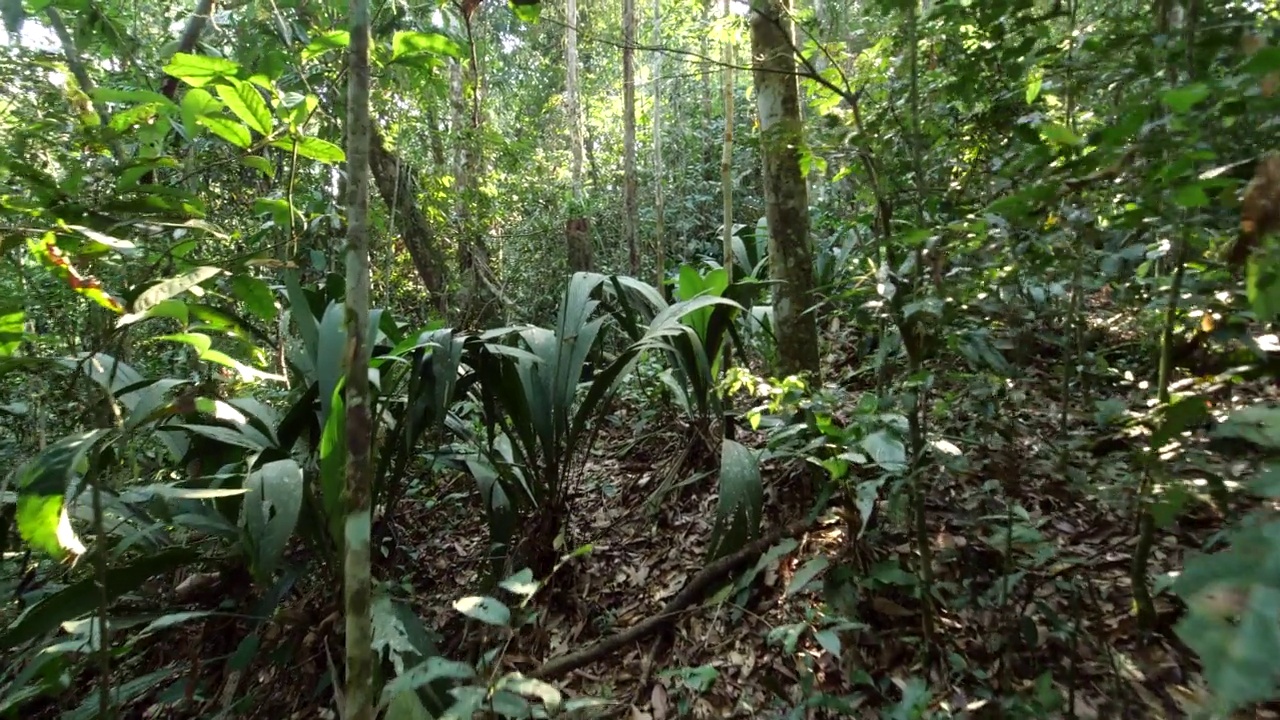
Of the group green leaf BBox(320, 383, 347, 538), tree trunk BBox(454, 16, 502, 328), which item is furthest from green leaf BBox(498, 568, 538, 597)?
tree trunk BBox(454, 16, 502, 328)

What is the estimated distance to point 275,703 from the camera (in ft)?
7.17

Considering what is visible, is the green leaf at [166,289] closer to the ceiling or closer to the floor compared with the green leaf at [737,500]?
closer to the ceiling

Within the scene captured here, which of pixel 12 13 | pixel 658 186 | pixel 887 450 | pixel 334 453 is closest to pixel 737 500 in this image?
pixel 887 450

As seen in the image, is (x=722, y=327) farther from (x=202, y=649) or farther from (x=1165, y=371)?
(x=202, y=649)

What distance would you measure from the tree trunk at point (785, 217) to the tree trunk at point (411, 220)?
9.14 ft

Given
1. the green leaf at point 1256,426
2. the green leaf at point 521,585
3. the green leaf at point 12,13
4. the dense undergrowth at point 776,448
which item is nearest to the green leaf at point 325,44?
the dense undergrowth at point 776,448

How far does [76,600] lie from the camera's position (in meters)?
1.83

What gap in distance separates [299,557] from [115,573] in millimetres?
626

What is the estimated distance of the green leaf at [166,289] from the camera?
1.40 metres

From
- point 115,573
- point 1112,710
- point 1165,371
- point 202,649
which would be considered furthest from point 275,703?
point 1165,371

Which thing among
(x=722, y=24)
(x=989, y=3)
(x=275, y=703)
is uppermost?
(x=722, y=24)

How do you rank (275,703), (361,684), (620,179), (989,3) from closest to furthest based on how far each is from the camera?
(361,684) → (989,3) → (275,703) → (620,179)

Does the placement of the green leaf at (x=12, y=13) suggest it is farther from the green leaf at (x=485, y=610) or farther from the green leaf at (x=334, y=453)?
the green leaf at (x=485, y=610)

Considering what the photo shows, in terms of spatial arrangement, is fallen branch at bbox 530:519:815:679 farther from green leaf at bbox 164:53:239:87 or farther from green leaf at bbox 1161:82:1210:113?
green leaf at bbox 164:53:239:87
